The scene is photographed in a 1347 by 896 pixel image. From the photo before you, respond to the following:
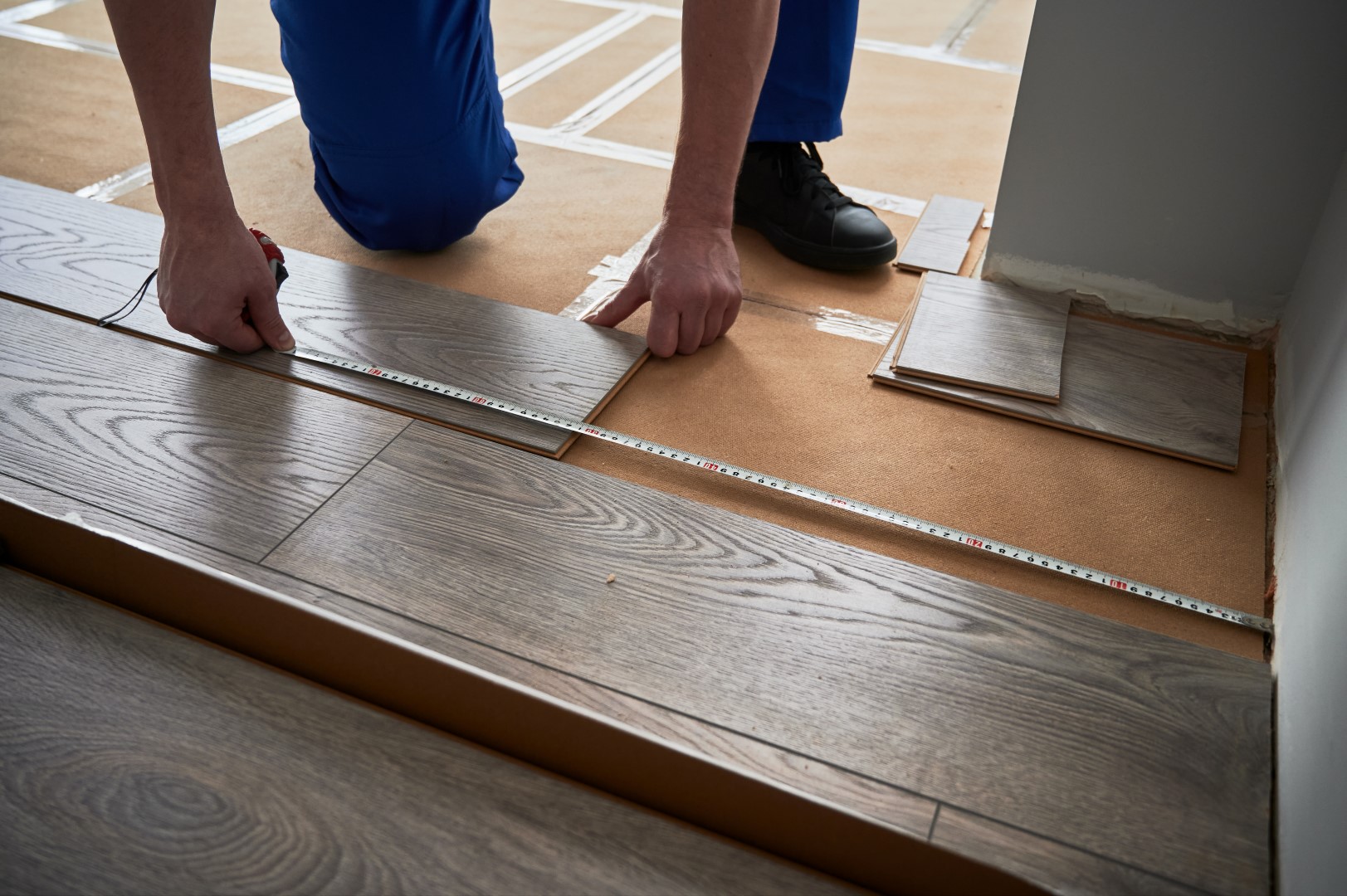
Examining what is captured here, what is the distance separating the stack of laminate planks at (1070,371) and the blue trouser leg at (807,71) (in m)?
Answer: 0.53

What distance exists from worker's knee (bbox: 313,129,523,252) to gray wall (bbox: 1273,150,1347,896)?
163cm

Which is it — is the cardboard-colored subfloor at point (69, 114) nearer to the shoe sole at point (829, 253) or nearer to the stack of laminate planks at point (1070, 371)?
the shoe sole at point (829, 253)

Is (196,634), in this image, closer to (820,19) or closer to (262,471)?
(262,471)

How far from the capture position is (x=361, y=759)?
1.10m

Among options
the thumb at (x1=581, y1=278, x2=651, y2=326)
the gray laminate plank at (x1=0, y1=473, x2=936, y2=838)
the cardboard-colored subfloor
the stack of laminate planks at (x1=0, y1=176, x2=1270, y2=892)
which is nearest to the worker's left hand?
the thumb at (x1=581, y1=278, x2=651, y2=326)

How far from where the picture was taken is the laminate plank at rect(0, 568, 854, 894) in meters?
0.99

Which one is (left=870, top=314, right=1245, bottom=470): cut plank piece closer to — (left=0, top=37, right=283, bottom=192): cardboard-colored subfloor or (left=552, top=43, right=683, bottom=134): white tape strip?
(left=552, top=43, right=683, bottom=134): white tape strip

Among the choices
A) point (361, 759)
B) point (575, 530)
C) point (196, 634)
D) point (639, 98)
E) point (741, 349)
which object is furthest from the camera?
point (639, 98)

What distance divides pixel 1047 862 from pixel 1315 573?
521 millimetres

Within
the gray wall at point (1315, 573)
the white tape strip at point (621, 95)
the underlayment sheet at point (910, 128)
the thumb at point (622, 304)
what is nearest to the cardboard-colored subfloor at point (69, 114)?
the white tape strip at point (621, 95)

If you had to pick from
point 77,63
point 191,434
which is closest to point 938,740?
point 191,434

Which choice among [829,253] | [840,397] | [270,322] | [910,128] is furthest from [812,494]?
[910,128]

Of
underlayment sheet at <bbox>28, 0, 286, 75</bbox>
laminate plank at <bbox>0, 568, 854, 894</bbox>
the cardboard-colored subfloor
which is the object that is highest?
underlayment sheet at <bbox>28, 0, 286, 75</bbox>

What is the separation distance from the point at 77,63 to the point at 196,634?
2698 millimetres
